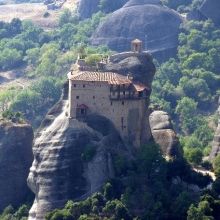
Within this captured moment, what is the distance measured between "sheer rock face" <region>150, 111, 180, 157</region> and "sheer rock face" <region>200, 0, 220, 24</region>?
5839 cm

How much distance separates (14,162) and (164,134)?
1522 centimetres

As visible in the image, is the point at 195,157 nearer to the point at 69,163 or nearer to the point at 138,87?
the point at 138,87

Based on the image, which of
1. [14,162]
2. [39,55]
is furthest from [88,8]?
[14,162]

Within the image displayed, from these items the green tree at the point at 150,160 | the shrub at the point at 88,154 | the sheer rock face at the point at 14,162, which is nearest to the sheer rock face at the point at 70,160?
the shrub at the point at 88,154

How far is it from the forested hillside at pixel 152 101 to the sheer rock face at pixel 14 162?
243 centimetres

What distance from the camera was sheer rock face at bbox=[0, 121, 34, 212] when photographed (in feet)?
322

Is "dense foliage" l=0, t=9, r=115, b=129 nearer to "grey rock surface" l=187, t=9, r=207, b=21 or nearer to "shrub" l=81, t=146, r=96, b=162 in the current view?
"grey rock surface" l=187, t=9, r=207, b=21

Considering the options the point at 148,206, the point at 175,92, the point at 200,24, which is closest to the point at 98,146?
the point at 148,206

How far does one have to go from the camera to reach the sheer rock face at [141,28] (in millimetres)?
150875

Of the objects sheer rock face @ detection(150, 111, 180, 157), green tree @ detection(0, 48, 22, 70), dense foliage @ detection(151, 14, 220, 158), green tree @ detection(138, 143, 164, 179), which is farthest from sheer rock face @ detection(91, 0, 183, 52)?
green tree @ detection(138, 143, 164, 179)

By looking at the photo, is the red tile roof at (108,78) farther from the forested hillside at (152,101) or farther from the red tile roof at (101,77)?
the forested hillside at (152,101)

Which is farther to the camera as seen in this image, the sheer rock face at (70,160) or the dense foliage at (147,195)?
the sheer rock face at (70,160)

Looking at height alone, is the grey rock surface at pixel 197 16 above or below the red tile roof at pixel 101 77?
below

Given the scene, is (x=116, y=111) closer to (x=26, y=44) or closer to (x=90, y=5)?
(x=26, y=44)
